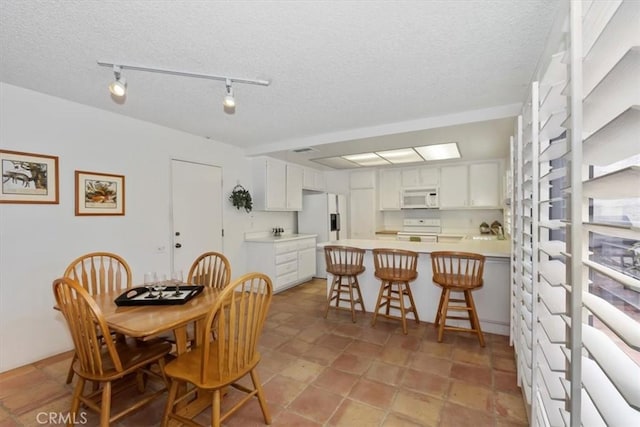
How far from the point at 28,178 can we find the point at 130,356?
1941 millimetres

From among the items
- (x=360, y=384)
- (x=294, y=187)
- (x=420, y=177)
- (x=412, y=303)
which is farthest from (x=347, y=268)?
(x=420, y=177)

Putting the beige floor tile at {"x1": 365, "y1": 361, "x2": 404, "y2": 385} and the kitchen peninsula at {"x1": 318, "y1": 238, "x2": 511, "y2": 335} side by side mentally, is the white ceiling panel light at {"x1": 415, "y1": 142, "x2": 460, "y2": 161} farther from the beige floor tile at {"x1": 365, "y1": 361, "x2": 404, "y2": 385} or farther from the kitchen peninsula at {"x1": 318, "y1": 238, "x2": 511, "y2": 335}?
the beige floor tile at {"x1": 365, "y1": 361, "x2": 404, "y2": 385}

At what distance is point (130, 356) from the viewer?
1.70 meters

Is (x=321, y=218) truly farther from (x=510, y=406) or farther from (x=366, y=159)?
(x=510, y=406)

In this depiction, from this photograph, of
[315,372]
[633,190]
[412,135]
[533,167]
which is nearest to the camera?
[633,190]

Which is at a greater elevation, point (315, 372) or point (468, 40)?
point (468, 40)

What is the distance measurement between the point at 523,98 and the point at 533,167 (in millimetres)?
1771

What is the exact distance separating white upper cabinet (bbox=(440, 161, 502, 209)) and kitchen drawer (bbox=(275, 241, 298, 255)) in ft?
9.75

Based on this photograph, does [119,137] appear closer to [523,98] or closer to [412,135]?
[412,135]

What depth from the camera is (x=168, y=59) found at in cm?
196

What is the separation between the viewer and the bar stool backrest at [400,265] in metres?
2.95

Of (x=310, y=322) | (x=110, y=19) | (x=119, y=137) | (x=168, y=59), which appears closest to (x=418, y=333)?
(x=310, y=322)

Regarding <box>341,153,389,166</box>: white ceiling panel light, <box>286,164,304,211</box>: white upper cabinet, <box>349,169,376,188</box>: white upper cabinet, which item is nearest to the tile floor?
<box>286,164,304,211</box>: white upper cabinet

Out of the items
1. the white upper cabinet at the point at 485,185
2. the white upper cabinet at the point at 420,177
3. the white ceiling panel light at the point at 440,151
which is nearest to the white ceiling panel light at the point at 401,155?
the white ceiling panel light at the point at 440,151
